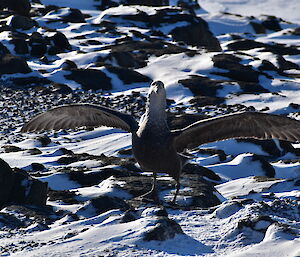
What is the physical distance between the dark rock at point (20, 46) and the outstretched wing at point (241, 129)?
76.5 ft

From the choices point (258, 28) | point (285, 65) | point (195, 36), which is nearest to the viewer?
point (285, 65)

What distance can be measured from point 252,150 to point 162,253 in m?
11.5

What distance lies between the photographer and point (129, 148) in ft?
58.7

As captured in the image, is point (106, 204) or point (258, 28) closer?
point (106, 204)

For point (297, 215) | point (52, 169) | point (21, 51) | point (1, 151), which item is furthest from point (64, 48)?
point (297, 215)

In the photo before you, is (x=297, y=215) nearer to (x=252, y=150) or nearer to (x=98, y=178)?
(x=98, y=178)

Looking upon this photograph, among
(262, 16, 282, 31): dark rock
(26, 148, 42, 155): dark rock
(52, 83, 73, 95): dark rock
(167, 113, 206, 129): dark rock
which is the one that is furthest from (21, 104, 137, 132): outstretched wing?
(262, 16, 282, 31): dark rock

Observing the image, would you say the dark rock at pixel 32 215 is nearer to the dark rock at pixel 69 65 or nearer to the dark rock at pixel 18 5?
the dark rock at pixel 69 65

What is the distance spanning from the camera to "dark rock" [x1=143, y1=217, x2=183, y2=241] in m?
7.25

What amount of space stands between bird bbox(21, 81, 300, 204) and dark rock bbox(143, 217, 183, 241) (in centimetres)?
225

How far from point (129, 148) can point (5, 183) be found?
7.75 metres

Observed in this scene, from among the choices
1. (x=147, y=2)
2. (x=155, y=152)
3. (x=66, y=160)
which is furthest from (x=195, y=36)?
(x=155, y=152)

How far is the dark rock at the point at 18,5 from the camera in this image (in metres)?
44.4

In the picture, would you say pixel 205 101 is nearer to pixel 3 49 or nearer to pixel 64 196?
pixel 3 49
